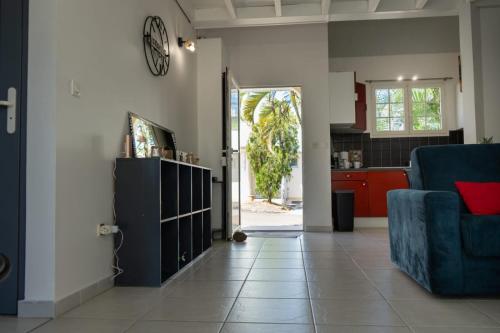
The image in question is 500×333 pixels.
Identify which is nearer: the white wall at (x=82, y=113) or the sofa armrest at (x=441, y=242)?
the white wall at (x=82, y=113)

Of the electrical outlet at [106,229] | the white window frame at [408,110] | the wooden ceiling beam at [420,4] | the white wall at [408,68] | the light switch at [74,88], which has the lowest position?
the electrical outlet at [106,229]

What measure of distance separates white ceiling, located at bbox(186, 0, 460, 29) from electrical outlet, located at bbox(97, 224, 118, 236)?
3.42 m

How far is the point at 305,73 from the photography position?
5758 mm

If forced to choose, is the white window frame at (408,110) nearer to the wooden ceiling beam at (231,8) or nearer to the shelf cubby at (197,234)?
the wooden ceiling beam at (231,8)

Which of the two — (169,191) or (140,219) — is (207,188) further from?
(140,219)

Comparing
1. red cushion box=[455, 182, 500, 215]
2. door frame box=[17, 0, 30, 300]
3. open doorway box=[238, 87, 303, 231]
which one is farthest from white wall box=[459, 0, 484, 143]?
door frame box=[17, 0, 30, 300]

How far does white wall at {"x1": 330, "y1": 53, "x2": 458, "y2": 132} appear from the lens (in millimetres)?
6426

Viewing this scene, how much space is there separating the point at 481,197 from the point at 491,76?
9.32 feet

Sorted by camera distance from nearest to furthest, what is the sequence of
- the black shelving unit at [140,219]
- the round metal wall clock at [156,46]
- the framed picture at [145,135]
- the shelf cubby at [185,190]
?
1. the black shelving unit at [140,219]
2. the framed picture at [145,135]
3. the round metal wall clock at [156,46]
4. the shelf cubby at [185,190]

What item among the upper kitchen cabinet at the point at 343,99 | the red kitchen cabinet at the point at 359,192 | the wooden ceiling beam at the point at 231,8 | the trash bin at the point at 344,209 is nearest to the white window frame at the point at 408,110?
the upper kitchen cabinet at the point at 343,99

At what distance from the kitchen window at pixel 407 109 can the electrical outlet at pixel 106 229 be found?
5.10m

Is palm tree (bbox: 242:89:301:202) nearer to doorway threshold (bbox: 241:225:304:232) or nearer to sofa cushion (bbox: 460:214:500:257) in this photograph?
doorway threshold (bbox: 241:225:304:232)

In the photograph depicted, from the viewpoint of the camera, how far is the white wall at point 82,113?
78.4 inches

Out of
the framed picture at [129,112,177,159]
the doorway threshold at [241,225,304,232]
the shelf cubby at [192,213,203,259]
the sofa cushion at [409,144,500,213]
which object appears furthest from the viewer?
the doorway threshold at [241,225,304,232]
